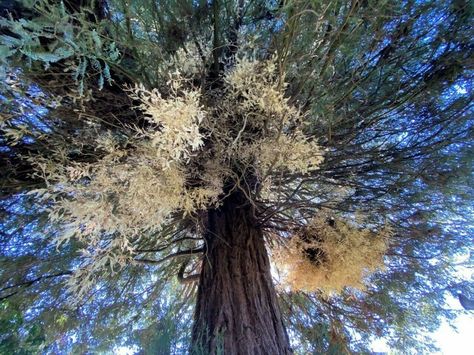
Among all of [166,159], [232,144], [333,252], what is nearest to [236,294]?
[333,252]

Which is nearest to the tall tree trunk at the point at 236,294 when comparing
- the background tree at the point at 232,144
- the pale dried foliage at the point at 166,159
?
the background tree at the point at 232,144

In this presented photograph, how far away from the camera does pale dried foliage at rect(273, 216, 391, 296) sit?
7.98 ft

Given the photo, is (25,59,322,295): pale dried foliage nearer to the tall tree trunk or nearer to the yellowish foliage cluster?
the yellowish foliage cluster

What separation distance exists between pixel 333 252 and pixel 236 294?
2.18ft

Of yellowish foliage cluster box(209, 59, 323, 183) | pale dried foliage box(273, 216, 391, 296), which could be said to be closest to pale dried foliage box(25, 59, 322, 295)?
yellowish foliage cluster box(209, 59, 323, 183)

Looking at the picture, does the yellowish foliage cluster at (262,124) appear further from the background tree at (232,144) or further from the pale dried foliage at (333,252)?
the pale dried foliage at (333,252)

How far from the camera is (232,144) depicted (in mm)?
1932

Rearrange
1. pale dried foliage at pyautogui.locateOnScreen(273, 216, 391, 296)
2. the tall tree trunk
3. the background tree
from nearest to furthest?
1. the background tree
2. the tall tree trunk
3. pale dried foliage at pyautogui.locateOnScreen(273, 216, 391, 296)

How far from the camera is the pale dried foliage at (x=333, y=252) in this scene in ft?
7.98

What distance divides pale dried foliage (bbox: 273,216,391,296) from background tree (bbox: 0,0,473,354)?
0.04 ft

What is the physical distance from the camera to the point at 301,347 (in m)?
3.66

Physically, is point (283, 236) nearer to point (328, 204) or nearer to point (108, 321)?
point (328, 204)

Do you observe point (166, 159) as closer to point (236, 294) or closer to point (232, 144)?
point (232, 144)

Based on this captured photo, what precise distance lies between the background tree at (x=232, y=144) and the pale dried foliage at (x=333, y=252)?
1cm
